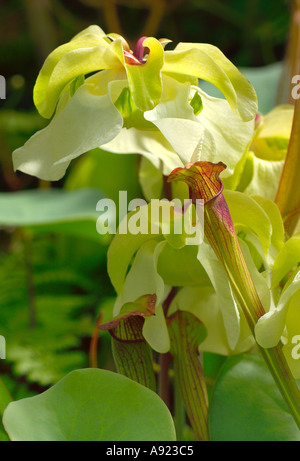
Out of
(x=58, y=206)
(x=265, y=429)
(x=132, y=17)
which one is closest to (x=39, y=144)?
(x=265, y=429)

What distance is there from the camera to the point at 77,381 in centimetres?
20

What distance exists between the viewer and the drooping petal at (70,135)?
18cm

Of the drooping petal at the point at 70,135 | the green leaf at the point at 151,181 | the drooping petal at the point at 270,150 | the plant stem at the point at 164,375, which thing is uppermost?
the drooping petal at the point at 70,135

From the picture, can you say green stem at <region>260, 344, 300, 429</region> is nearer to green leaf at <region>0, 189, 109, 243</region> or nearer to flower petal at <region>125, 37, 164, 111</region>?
flower petal at <region>125, 37, 164, 111</region>

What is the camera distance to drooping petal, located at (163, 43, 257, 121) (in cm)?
19

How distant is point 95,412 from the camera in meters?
0.19

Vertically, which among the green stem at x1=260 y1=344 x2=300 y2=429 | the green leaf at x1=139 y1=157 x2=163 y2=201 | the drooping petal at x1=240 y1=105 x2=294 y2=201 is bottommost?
the green stem at x1=260 y1=344 x2=300 y2=429

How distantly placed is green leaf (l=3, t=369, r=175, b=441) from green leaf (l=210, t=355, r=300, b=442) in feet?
0.15

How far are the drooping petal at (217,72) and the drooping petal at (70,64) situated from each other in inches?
0.8

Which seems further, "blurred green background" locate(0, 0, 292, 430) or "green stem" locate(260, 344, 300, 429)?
"blurred green background" locate(0, 0, 292, 430)

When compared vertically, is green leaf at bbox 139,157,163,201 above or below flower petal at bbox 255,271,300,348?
above

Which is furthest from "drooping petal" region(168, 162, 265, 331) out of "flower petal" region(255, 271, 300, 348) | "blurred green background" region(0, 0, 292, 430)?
"blurred green background" region(0, 0, 292, 430)

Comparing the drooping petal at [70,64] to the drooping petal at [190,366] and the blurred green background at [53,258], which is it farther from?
the blurred green background at [53,258]

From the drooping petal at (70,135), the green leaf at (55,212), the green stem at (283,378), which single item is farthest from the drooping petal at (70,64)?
the green leaf at (55,212)
